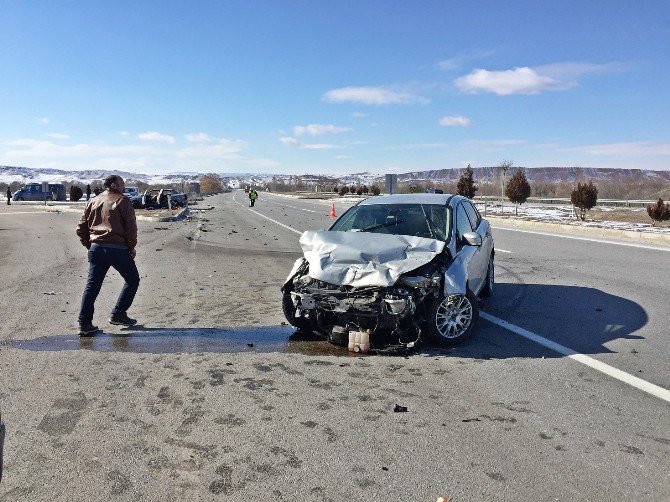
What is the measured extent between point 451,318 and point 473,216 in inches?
116

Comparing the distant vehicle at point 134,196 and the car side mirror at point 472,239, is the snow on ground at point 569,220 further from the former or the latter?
the distant vehicle at point 134,196

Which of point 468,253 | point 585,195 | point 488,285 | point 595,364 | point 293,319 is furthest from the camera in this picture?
point 585,195

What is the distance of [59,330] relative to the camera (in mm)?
6180

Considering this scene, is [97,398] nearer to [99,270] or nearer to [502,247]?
[99,270]

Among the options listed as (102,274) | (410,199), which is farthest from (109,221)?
(410,199)

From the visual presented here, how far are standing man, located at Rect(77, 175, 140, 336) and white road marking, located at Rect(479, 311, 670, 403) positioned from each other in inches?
180

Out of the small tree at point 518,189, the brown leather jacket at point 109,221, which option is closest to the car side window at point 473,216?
the brown leather jacket at point 109,221

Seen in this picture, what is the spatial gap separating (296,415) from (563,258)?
10.5 m

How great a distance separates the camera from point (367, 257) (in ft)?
17.8

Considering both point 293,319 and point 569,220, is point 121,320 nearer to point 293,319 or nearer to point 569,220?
point 293,319

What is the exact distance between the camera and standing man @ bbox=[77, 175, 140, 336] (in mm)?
5996

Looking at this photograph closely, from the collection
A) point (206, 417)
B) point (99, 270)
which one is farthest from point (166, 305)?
point (206, 417)

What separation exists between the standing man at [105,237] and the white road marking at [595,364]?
458cm

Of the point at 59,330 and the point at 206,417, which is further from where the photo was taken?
the point at 59,330
